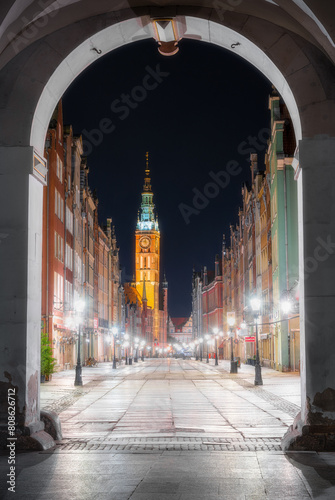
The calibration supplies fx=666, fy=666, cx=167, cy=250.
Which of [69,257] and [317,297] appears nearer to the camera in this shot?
[317,297]

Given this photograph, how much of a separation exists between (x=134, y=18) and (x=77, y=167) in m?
50.8

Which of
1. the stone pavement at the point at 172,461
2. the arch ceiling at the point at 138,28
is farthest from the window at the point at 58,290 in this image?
the arch ceiling at the point at 138,28

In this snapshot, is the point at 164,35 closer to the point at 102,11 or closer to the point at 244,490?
the point at 102,11

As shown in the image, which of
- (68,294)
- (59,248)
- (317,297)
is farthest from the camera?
(68,294)

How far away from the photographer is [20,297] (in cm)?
1030

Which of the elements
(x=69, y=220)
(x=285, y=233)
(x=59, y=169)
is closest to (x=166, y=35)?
(x=285, y=233)

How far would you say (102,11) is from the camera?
1067 centimetres

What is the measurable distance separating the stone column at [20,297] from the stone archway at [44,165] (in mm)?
16

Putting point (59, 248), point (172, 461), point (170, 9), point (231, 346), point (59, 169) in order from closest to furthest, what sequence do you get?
point (172, 461) < point (170, 9) < point (231, 346) < point (59, 248) < point (59, 169)

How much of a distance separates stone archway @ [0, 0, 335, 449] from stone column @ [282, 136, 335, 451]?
15 mm

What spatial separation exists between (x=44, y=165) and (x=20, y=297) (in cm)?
231

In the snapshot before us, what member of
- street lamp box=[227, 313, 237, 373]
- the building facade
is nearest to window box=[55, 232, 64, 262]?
the building facade

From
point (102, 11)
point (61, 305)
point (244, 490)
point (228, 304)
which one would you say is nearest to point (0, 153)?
point (102, 11)

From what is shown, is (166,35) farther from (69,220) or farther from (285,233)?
(69,220)
